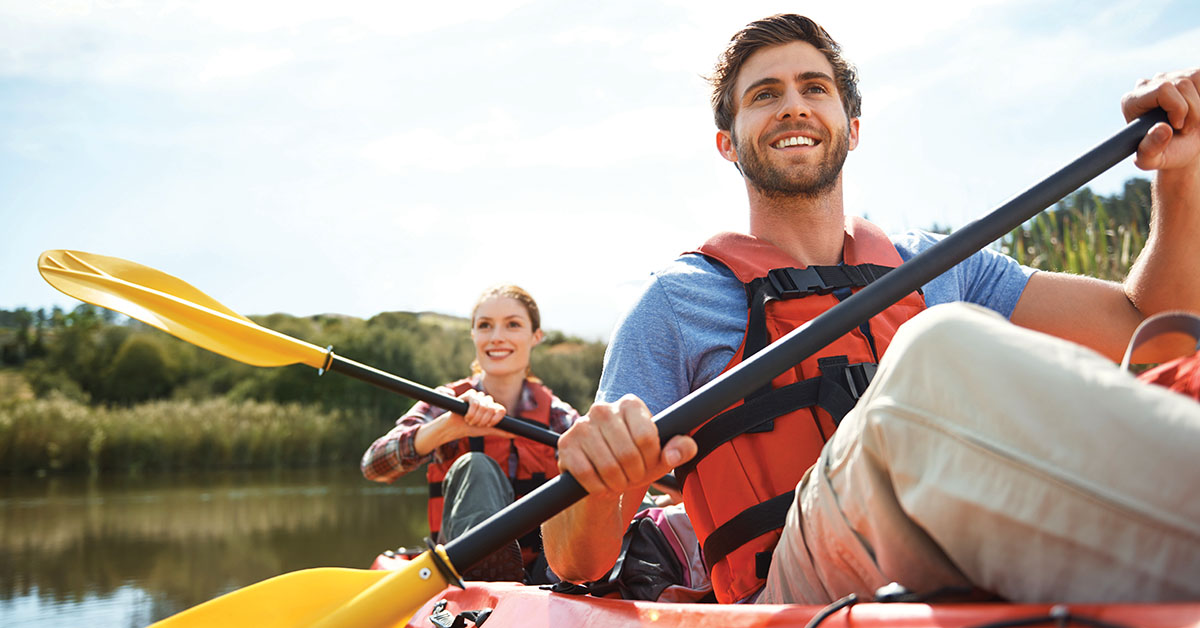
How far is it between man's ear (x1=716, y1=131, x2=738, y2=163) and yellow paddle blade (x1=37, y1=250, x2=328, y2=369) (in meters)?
1.08

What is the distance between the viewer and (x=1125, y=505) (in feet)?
1.91

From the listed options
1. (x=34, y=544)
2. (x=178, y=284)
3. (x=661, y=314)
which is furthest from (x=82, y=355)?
(x=661, y=314)

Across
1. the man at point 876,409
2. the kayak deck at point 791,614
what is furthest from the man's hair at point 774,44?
the kayak deck at point 791,614

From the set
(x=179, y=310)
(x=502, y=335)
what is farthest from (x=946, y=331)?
(x=502, y=335)

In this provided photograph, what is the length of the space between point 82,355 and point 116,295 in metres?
15.8

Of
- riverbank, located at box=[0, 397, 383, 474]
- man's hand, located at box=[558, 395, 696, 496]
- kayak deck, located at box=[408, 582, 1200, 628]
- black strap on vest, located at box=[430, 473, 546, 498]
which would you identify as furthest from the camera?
riverbank, located at box=[0, 397, 383, 474]

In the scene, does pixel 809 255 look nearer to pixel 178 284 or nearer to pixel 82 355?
pixel 178 284

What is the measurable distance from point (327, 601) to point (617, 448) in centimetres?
53

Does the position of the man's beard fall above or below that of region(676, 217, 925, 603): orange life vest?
above

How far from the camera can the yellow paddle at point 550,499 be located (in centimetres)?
112

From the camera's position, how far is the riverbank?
1202 cm

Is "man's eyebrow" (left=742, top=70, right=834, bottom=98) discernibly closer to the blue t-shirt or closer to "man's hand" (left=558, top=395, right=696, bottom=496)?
the blue t-shirt

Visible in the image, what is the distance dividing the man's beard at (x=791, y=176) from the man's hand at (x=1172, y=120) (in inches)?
19.7

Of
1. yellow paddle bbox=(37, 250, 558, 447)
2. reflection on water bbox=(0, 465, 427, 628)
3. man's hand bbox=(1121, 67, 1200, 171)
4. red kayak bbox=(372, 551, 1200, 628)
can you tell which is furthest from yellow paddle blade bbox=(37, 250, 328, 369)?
reflection on water bbox=(0, 465, 427, 628)
